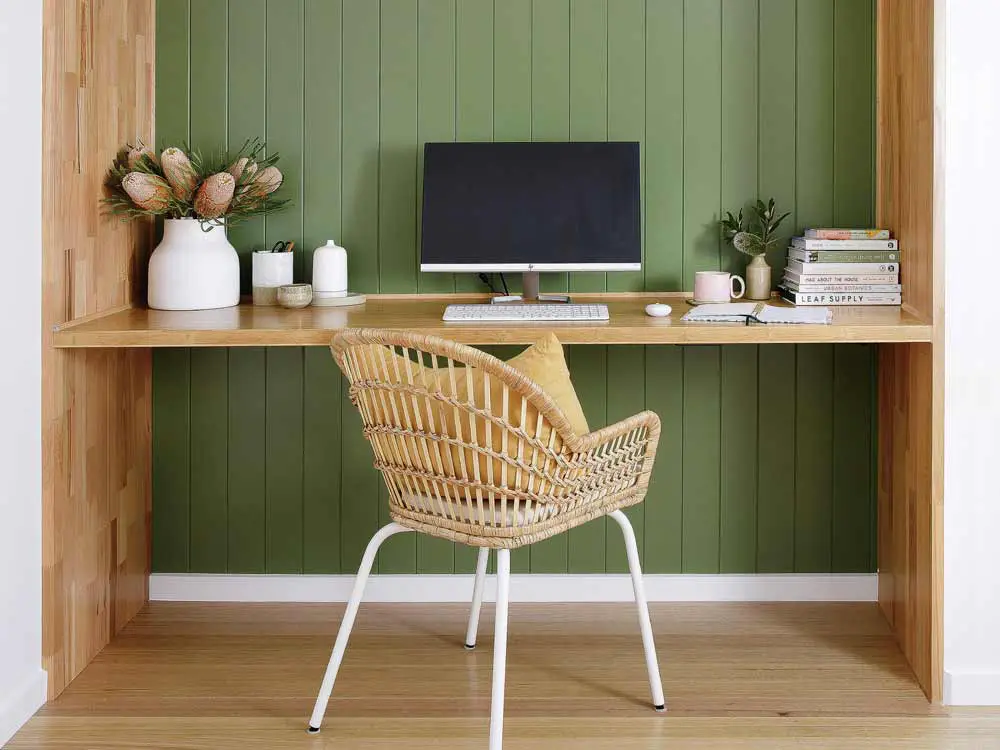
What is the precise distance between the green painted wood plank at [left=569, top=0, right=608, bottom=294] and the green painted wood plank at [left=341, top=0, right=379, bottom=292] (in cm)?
54

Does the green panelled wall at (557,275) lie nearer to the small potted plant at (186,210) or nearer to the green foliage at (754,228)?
the green foliage at (754,228)

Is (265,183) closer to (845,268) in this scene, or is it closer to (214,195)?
(214,195)

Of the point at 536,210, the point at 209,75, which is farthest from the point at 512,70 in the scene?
the point at 209,75

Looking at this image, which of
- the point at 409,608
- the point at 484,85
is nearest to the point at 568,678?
A: the point at 409,608

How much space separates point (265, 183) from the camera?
284 cm

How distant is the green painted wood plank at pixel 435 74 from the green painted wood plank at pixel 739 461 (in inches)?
39.6

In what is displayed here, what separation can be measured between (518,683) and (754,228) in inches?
54.5

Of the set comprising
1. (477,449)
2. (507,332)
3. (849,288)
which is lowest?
(477,449)

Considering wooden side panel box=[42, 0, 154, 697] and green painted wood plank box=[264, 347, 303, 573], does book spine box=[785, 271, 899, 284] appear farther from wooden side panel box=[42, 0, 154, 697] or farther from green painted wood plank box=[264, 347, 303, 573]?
wooden side panel box=[42, 0, 154, 697]

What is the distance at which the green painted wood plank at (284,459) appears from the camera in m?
3.02
